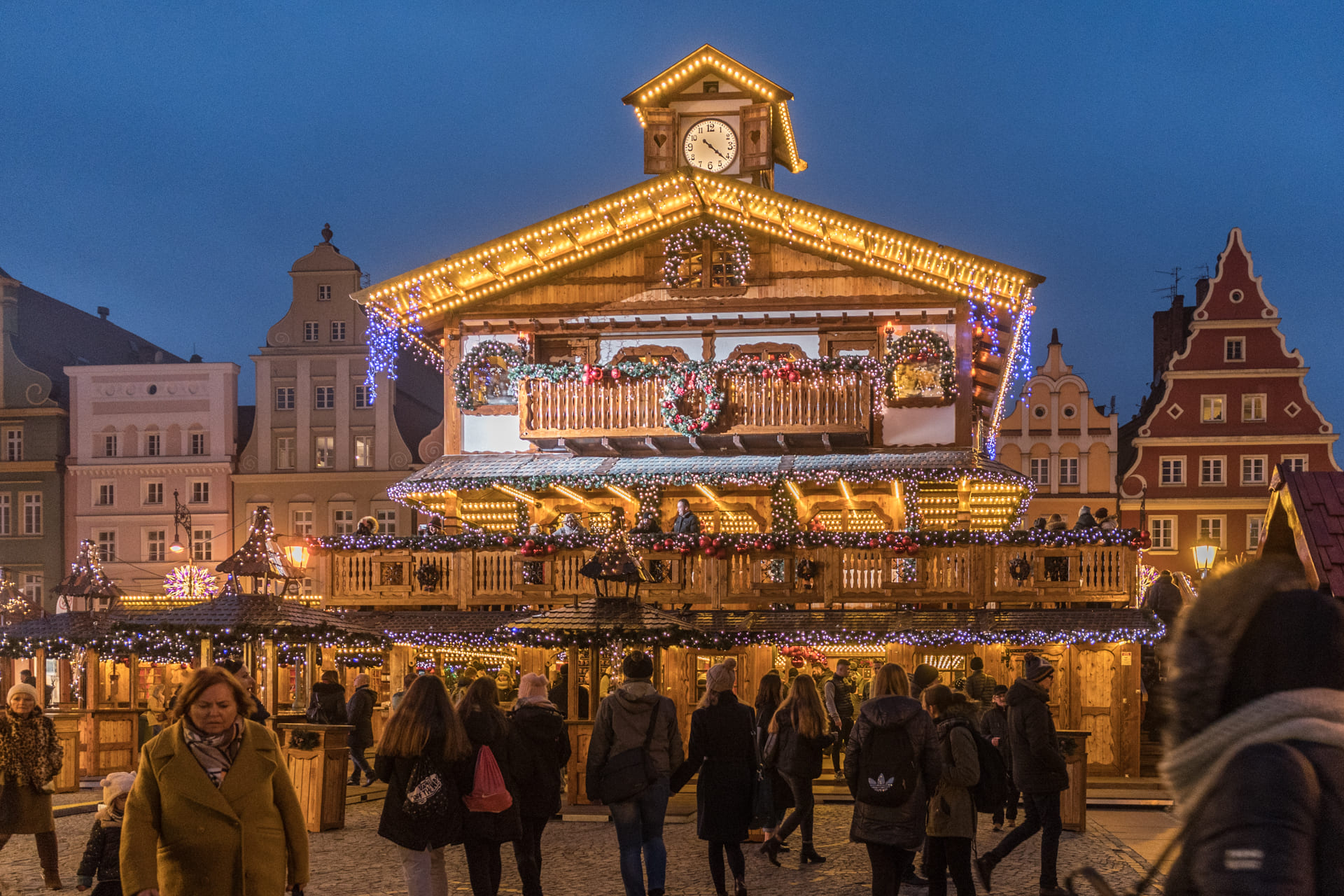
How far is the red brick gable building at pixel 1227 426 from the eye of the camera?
4153 cm

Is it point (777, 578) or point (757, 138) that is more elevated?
point (757, 138)

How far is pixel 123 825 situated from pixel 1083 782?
10.4m

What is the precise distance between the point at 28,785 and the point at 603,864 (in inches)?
186

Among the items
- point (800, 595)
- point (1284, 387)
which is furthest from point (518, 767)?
point (1284, 387)

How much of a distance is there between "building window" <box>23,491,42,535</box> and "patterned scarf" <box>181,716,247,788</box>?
4358 cm

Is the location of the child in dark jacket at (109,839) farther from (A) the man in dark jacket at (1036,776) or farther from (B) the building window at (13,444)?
(B) the building window at (13,444)

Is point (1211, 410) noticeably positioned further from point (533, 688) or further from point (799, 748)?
point (533, 688)

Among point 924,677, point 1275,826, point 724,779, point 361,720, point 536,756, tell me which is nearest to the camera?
point 1275,826

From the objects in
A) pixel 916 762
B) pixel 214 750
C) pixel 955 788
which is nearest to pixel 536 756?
pixel 916 762

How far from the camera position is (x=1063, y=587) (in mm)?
20250

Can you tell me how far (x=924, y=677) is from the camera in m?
9.79

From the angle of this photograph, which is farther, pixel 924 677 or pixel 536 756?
pixel 924 677

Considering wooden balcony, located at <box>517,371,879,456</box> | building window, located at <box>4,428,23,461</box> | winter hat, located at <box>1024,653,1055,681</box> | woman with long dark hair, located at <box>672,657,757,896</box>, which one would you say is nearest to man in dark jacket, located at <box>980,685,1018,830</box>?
winter hat, located at <box>1024,653,1055,681</box>

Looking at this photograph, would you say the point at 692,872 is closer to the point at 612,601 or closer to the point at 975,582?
the point at 612,601
